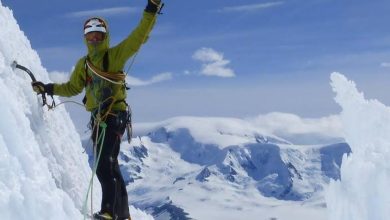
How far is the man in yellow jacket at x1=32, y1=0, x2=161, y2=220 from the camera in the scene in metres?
7.66

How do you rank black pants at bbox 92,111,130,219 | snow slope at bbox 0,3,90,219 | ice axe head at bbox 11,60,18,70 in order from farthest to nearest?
ice axe head at bbox 11,60,18,70, black pants at bbox 92,111,130,219, snow slope at bbox 0,3,90,219

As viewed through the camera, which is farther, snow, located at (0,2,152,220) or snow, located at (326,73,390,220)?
snow, located at (326,73,390,220)

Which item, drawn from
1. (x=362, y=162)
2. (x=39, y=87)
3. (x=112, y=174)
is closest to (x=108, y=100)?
(x=112, y=174)

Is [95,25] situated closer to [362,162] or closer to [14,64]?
[14,64]

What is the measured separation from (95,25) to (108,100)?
39.0 inches

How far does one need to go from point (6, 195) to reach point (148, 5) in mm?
2850

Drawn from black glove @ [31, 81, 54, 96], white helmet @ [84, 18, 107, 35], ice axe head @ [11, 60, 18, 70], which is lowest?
black glove @ [31, 81, 54, 96]

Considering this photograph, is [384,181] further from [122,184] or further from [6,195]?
[6,195]

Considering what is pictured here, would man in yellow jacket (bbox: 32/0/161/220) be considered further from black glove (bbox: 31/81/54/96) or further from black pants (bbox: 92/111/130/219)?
black glove (bbox: 31/81/54/96)

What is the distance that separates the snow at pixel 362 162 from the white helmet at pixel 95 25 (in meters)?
19.4

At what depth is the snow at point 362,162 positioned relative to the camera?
25594mm

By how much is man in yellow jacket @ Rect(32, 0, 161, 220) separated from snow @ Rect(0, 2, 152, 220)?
51 centimetres

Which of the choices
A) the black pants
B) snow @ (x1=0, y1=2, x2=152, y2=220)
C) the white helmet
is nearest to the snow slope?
snow @ (x1=0, y1=2, x2=152, y2=220)

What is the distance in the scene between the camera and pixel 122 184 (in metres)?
7.85
